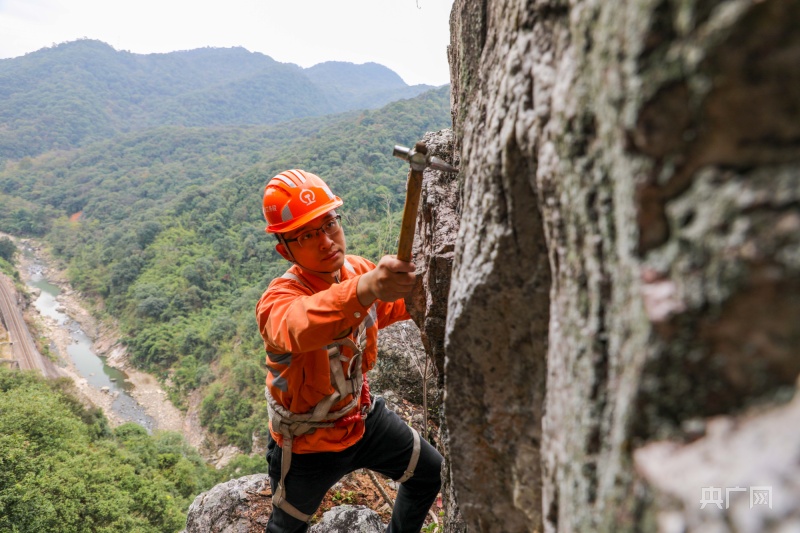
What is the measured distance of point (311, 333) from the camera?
6.81ft

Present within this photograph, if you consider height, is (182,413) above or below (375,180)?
below

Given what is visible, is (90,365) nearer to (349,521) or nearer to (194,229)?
(194,229)

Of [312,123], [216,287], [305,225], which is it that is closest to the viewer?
[305,225]

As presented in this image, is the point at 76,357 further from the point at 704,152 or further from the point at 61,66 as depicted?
the point at 61,66

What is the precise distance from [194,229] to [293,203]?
57.1 meters

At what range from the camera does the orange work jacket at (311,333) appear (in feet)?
6.72

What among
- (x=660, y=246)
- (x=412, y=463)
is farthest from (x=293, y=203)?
(x=660, y=246)

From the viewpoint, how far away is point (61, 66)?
140 m

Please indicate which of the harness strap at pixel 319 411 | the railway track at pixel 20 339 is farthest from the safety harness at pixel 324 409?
the railway track at pixel 20 339

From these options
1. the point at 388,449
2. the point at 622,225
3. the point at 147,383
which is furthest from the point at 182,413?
the point at 622,225

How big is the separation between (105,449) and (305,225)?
81.9ft

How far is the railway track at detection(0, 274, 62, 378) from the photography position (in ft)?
107

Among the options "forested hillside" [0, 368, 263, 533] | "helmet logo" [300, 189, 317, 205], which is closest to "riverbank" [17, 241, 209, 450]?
"forested hillside" [0, 368, 263, 533]

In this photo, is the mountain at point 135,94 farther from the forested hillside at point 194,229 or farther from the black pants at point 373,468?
the black pants at point 373,468
